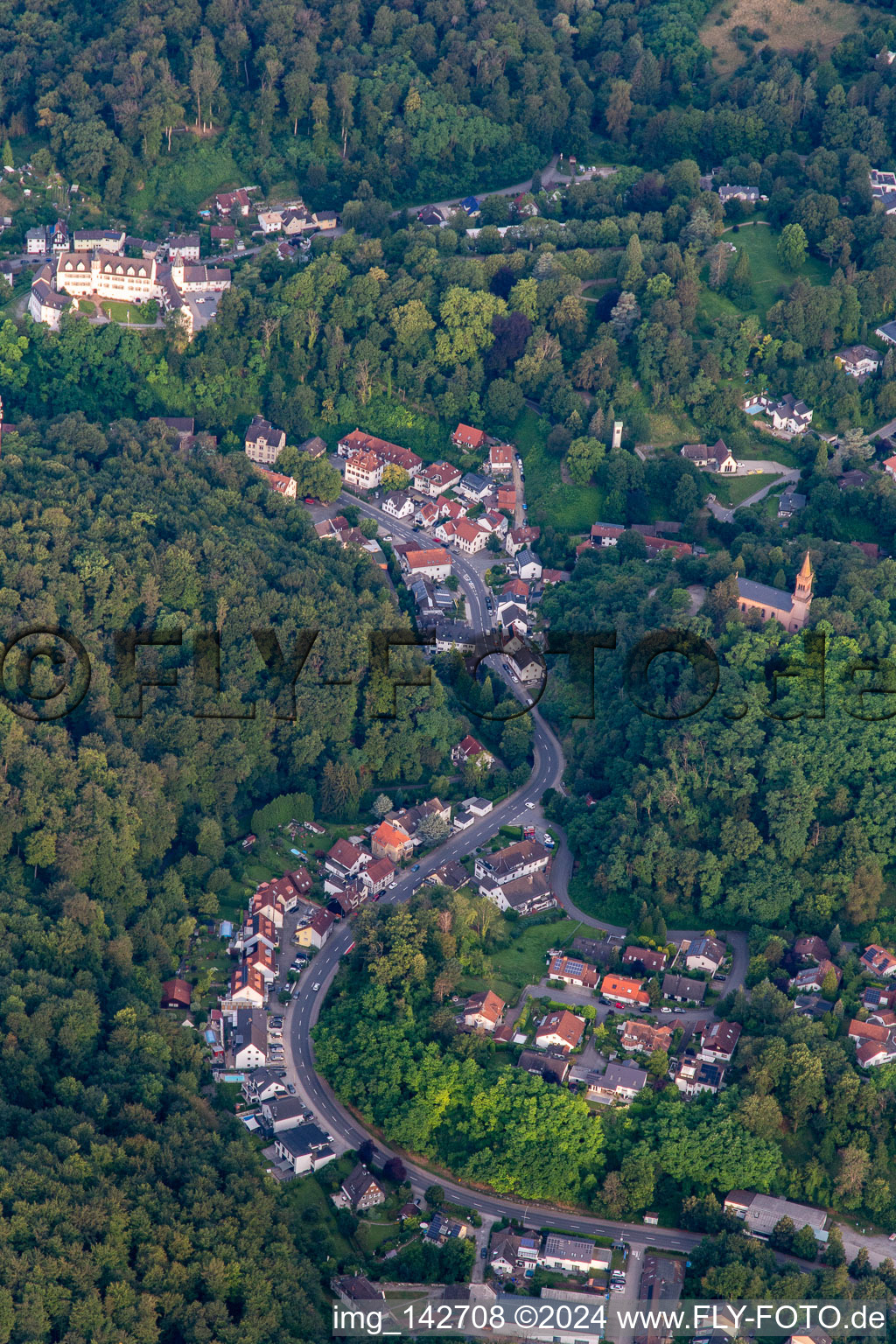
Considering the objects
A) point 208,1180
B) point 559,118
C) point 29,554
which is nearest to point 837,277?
point 559,118

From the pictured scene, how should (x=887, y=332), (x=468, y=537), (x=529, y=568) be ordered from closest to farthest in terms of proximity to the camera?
(x=529, y=568), (x=468, y=537), (x=887, y=332)

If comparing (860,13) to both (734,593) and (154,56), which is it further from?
(734,593)

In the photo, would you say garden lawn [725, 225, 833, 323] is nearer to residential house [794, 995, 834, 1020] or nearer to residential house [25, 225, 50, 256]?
residential house [25, 225, 50, 256]

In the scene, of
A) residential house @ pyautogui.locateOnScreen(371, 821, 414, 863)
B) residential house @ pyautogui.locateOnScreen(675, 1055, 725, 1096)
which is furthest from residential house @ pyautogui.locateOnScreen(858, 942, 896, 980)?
residential house @ pyautogui.locateOnScreen(371, 821, 414, 863)

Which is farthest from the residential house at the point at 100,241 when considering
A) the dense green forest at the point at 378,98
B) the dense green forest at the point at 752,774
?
the dense green forest at the point at 752,774

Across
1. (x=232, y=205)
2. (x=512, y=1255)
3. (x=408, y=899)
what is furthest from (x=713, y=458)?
(x=512, y=1255)

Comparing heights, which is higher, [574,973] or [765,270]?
[765,270]

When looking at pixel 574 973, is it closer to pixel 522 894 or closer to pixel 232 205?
pixel 522 894
